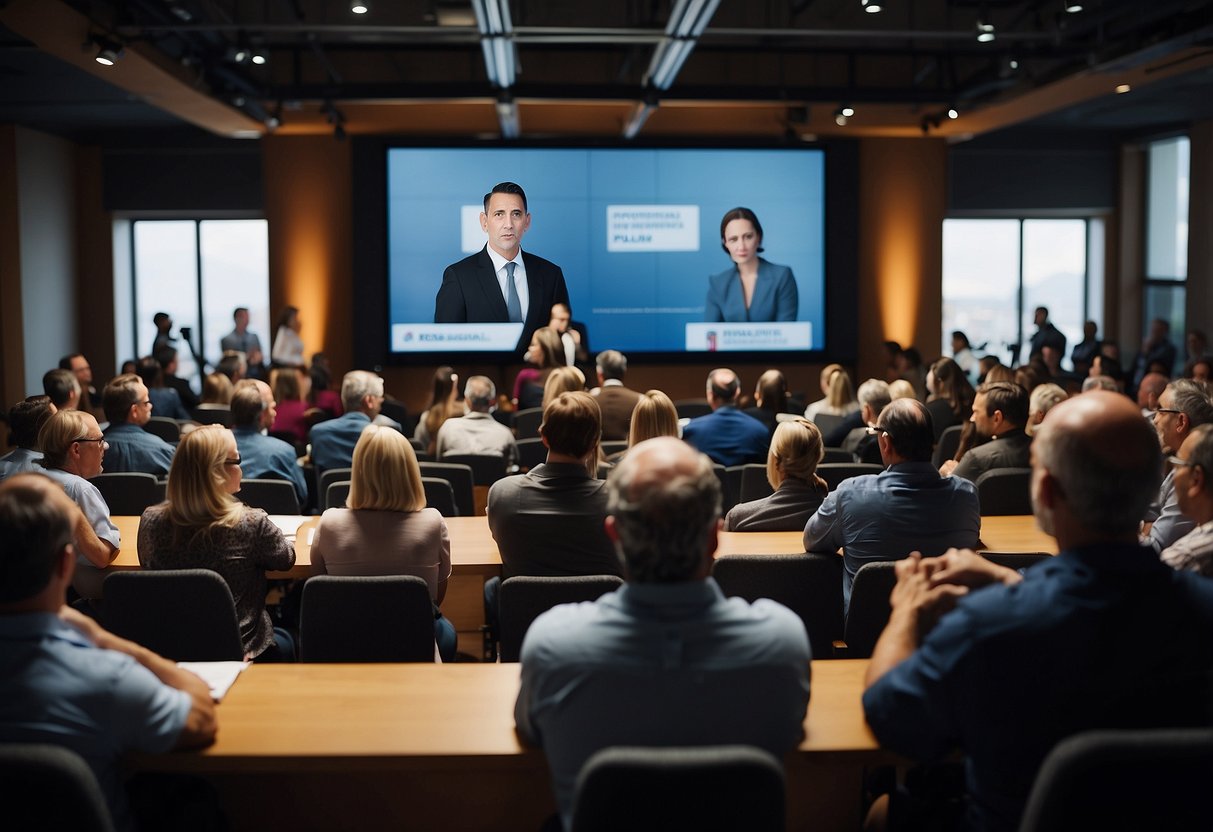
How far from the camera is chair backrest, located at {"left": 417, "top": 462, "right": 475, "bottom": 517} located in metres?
5.82

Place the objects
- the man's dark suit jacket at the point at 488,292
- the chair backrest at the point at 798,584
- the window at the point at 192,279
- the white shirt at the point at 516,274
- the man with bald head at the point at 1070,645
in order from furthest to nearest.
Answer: the window at the point at 192,279
the man's dark suit jacket at the point at 488,292
the white shirt at the point at 516,274
the chair backrest at the point at 798,584
the man with bald head at the point at 1070,645

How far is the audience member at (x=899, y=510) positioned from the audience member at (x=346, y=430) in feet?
11.1

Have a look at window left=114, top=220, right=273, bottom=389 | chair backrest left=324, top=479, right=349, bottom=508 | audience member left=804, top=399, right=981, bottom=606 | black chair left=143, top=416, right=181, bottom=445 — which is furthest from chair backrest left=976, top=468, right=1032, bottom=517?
window left=114, top=220, right=273, bottom=389

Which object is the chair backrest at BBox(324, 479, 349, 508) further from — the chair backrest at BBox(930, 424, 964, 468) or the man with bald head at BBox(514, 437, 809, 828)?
the chair backrest at BBox(930, 424, 964, 468)

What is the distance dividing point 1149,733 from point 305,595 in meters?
2.23

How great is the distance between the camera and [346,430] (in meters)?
6.55

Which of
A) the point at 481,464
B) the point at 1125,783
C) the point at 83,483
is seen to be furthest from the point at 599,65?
the point at 1125,783

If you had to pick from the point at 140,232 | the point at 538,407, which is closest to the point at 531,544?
the point at 538,407

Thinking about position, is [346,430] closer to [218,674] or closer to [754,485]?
[754,485]

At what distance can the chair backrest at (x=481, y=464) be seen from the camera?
6.38m

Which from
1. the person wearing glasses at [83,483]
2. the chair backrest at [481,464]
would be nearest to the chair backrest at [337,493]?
the person wearing glasses at [83,483]

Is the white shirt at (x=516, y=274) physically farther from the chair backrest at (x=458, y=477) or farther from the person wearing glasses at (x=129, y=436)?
the person wearing glasses at (x=129, y=436)

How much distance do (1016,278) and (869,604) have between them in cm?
1521

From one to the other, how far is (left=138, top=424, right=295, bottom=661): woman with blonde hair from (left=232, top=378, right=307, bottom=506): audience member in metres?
2.13
